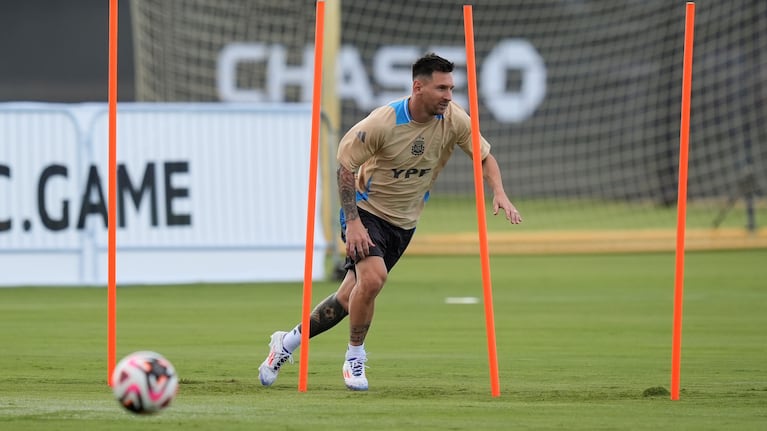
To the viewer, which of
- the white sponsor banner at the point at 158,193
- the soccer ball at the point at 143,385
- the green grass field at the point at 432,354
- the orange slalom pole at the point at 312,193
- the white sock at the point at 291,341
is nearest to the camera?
the soccer ball at the point at 143,385

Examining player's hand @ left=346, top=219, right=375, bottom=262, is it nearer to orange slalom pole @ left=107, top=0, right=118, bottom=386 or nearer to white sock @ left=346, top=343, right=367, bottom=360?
white sock @ left=346, top=343, right=367, bottom=360

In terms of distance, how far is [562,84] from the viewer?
2977cm

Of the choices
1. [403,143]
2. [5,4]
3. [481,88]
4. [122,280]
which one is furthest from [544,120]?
[403,143]

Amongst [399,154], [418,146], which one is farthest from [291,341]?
[418,146]

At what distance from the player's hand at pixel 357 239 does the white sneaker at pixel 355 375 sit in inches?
25.6

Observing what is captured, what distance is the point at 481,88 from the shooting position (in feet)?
96.0

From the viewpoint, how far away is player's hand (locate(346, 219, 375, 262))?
843 cm

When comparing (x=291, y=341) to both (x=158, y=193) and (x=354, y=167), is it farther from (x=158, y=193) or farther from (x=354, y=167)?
(x=158, y=193)

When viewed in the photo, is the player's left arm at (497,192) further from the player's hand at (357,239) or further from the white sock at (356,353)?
the white sock at (356,353)

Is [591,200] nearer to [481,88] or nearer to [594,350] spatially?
[481,88]

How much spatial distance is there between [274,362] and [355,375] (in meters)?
0.53

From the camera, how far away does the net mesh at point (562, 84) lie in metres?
24.6

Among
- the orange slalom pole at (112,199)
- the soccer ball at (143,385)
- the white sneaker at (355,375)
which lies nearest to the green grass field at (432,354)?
the white sneaker at (355,375)

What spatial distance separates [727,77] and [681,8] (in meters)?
1.65
